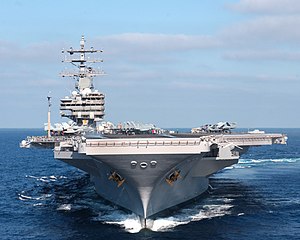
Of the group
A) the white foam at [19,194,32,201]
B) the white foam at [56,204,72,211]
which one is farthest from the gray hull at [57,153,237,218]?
the white foam at [19,194,32,201]

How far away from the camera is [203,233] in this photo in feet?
78.0

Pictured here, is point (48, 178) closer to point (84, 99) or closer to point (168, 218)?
point (84, 99)

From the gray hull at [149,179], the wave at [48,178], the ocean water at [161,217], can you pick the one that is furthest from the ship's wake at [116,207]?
the wave at [48,178]

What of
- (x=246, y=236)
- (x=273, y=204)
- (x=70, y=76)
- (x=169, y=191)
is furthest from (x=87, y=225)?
(x=70, y=76)

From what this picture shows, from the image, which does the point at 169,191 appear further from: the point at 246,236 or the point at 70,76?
the point at 70,76

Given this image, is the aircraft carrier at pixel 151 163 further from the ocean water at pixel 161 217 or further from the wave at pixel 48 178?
the wave at pixel 48 178

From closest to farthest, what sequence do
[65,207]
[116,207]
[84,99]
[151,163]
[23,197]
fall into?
1. [151,163]
2. [116,207]
3. [65,207]
4. [23,197]
5. [84,99]

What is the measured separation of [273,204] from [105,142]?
13.1m

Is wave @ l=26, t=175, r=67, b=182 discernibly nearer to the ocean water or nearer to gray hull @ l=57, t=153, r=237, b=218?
the ocean water

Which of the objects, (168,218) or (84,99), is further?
(84,99)

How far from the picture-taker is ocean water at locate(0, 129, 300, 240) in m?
24.0

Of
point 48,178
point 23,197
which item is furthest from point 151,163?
Answer: point 48,178

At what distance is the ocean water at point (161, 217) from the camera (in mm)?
24000

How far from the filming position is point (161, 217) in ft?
86.2
